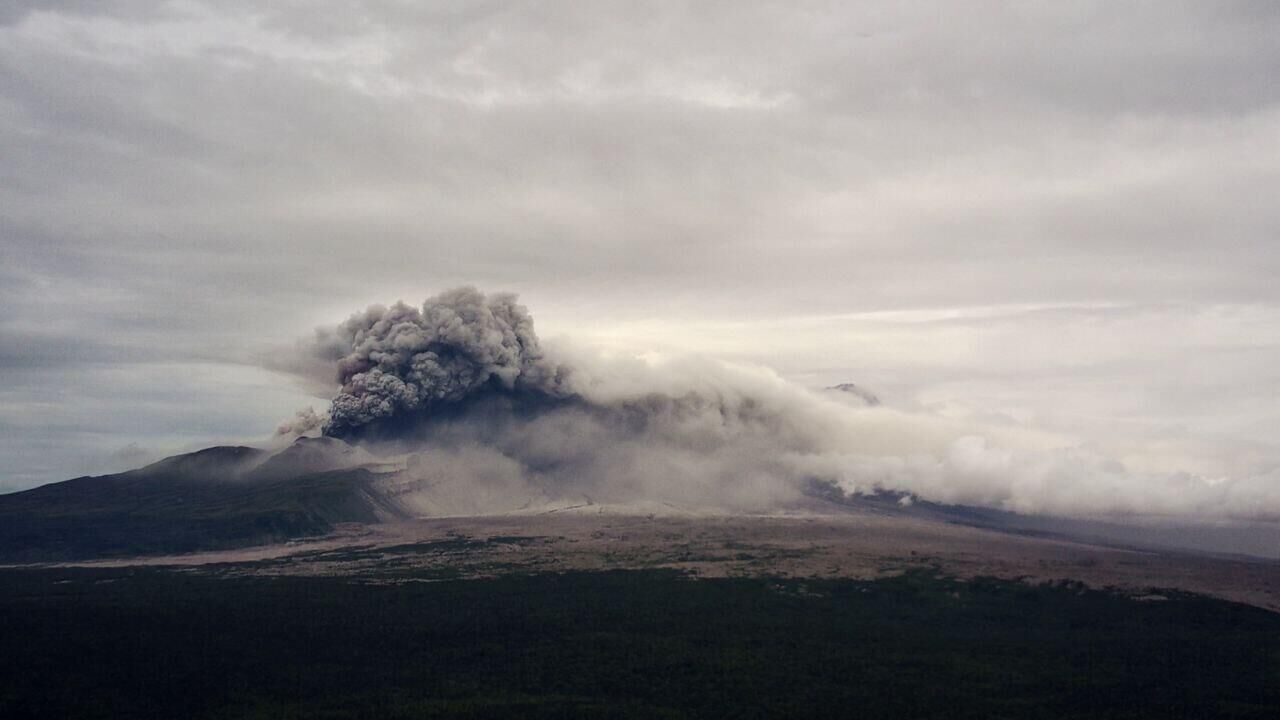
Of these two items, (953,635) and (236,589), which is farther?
(236,589)

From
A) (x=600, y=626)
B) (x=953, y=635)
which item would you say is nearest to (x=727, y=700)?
(x=600, y=626)

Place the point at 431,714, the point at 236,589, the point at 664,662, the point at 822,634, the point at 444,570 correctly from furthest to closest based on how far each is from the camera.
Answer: the point at 444,570, the point at 236,589, the point at 822,634, the point at 664,662, the point at 431,714

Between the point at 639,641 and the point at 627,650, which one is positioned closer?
the point at 627,650

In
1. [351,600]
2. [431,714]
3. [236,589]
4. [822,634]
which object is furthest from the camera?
[236,589]

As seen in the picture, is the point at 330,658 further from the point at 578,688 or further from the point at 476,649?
the point at 578,688

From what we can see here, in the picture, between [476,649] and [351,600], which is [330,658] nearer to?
[476,649]

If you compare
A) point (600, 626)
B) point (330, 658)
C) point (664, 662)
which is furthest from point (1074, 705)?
point (330, 658)
